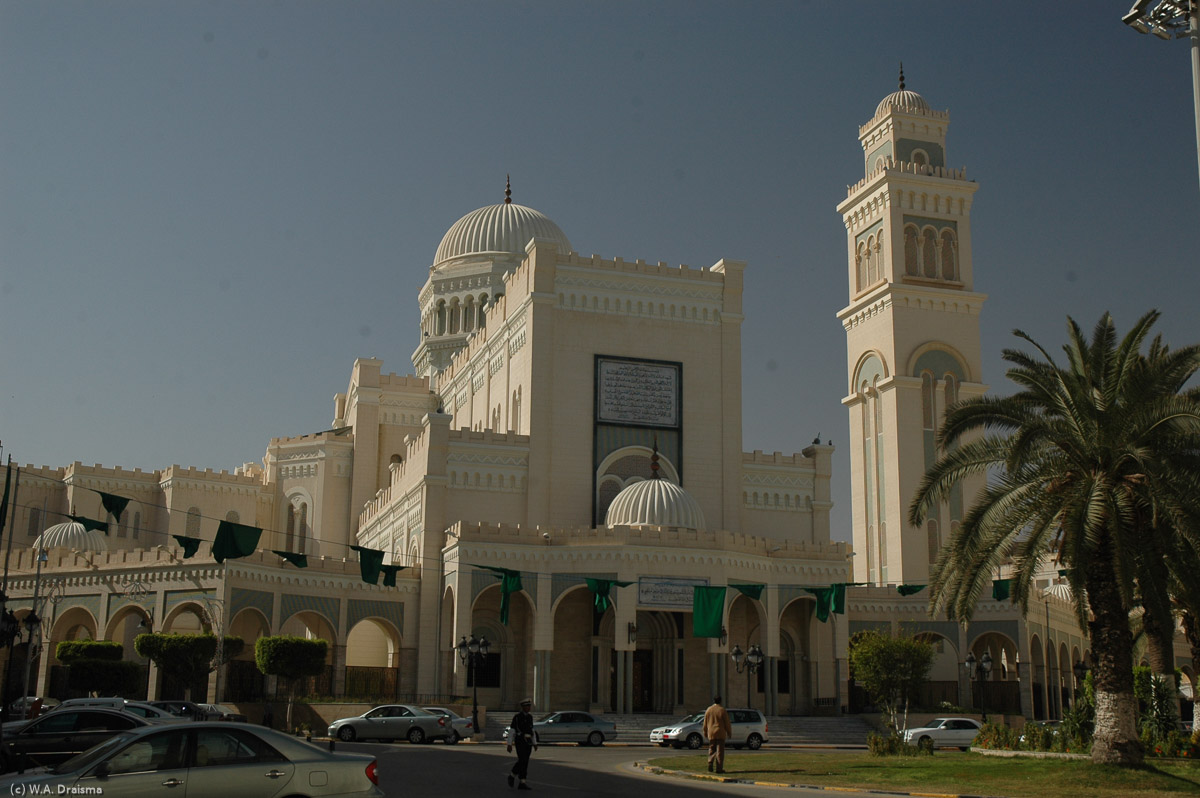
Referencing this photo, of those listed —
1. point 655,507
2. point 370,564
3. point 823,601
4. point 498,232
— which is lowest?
point 823,601

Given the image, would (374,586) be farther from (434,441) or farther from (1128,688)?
(1128,688)

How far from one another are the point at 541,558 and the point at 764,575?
25.3 feet

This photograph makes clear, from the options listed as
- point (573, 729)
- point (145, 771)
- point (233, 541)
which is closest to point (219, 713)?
point (233, 541)

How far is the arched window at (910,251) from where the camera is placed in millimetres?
58156

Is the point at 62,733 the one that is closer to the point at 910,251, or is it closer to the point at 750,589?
the point at 750,589

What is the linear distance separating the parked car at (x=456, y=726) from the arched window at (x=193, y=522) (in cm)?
3056

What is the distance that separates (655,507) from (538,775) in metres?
20.0

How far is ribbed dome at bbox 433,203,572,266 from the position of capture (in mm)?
65625

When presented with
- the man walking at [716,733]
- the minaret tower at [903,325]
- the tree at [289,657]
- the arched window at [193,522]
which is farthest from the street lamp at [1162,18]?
the arched window at [193,522]

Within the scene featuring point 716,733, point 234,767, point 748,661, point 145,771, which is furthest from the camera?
point 748,661

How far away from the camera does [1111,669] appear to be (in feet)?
72.2

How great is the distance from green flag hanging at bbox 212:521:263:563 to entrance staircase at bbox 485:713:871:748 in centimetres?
896

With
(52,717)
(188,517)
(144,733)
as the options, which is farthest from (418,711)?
(188,517)

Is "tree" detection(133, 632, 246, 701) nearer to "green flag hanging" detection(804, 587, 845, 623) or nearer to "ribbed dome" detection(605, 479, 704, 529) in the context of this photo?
"ribbed dome" detection(605, 479, 704, 529)
